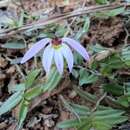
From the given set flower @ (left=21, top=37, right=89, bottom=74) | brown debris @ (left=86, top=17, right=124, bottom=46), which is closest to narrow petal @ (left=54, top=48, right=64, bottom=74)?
flower @ (left=21, top=37, right=89, bottom=74)

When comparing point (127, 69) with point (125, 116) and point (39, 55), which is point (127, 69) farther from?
point (39, 55)

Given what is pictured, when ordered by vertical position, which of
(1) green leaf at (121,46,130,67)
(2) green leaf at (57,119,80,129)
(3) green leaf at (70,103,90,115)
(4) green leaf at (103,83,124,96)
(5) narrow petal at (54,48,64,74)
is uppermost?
(5) narrow petal at (54,48,64,74)

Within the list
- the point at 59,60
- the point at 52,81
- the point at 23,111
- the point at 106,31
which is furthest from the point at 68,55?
the point at 106,31

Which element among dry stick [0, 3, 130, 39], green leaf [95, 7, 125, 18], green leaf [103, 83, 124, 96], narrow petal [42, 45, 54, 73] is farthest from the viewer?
green leaf [95, 7, 125, 18]

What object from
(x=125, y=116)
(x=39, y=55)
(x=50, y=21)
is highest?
(x=50, y=21)

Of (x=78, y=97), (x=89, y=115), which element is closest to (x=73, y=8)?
(x=78, y=97)

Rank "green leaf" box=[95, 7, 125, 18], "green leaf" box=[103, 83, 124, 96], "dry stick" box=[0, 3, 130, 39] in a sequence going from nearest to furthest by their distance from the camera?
1. "green leaf" box=[103, 83, 124, 96]
2. "dry stick" box=[0, 3, 130, 39]
3. "green leaf" box=[95, 7, 125, 18]

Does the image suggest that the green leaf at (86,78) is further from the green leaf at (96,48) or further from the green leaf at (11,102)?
the green leaf at (11,102)

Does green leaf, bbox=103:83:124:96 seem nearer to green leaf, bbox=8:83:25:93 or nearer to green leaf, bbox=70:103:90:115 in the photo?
green leaf, bbox=70:103:90:115

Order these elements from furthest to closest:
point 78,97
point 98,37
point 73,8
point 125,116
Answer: point 73,8 < point 98,37 < point 78,97 < point 125,116
